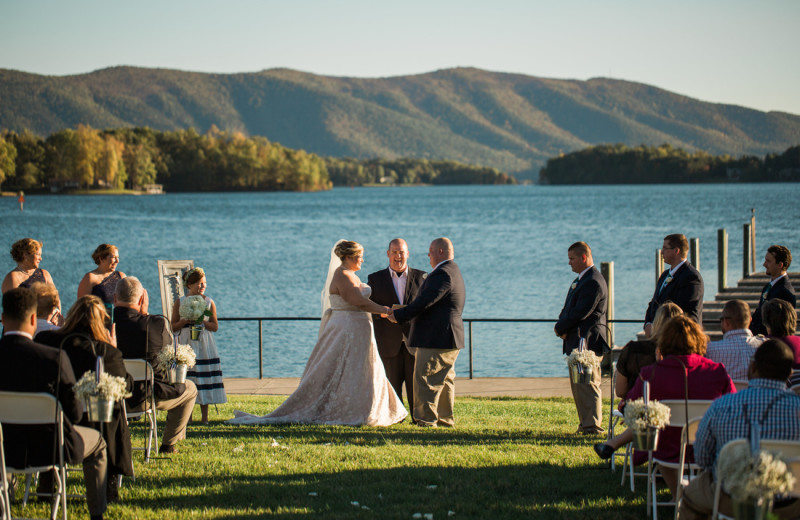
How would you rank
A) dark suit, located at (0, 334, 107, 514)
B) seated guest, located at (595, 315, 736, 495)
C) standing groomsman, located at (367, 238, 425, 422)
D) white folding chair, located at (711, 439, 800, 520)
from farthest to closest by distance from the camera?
standing groomsman, located at (367, 238, 425, 422) < seated guest, located at (595, 315, 736, 495) < dark suit, located at (0, 334, 107, 514) < white folding chair, located at (711, 439, 800, 520)

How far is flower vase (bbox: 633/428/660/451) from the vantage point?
5.14 m

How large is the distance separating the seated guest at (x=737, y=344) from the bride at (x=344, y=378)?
3.60m

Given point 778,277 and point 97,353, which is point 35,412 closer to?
point 97,353

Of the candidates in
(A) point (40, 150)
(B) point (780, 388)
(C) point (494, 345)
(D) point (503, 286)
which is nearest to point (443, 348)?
(B) point (780, 388)

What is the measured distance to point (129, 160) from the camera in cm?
17112

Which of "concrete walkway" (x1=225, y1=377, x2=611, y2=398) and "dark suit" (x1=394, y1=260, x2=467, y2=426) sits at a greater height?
"dark suit" (x1=394, y1=260, x2=467, y2=426)

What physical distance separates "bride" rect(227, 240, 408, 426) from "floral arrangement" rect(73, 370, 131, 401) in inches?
152

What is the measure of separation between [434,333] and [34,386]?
4501 mm

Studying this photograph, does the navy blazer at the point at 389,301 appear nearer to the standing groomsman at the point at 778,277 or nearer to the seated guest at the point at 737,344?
the standing groomsman at the point at 778,277

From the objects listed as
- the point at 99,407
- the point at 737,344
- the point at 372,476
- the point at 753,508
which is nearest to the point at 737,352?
the point at 737,344

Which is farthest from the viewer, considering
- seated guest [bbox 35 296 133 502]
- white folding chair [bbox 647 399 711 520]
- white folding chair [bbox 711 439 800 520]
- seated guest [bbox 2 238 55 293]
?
seated guest [bbox 2 238 55 293]

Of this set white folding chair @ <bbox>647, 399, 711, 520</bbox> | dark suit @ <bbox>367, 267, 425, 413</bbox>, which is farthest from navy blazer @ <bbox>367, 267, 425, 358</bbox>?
white folding chair @ <bbox>647, 399, 711, 520</bbox>

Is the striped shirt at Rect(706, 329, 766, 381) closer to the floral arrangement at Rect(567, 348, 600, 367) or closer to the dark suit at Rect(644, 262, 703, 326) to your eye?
the floral arrangement at Rect(567, 348, 600, 367)

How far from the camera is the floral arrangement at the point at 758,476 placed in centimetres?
391
